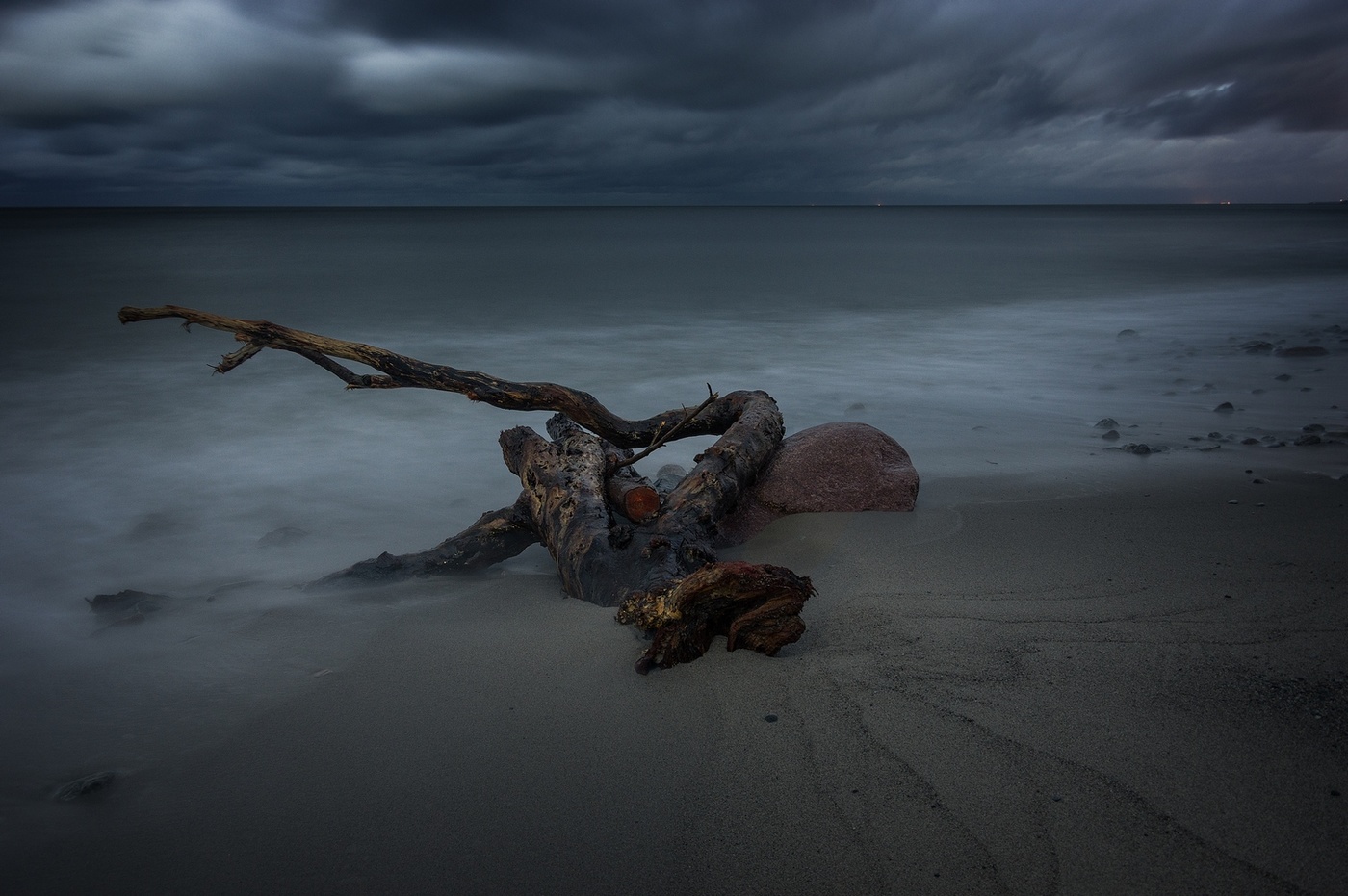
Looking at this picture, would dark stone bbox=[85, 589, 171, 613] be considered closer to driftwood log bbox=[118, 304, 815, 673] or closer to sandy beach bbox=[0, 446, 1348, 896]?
driftwood log bbox=[118, 304, 815, 673]

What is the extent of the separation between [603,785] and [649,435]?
108 inches

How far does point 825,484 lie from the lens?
4.30 meters

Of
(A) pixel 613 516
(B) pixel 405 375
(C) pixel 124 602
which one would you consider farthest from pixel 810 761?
(C) pixel 124 602

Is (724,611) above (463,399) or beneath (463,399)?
above

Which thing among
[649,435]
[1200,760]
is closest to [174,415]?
[649,435]

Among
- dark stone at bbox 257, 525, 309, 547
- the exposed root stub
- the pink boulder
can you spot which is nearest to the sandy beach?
the exposed root stub

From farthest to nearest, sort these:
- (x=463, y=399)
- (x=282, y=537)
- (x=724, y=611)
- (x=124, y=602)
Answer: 1. (x=463, y=399)
2. (x=282, y=537)
3. (x=124, y=602)
4. (x=724, y=611)

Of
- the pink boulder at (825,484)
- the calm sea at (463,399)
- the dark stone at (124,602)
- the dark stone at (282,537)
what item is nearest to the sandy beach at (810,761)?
the calm sea at (463,399)

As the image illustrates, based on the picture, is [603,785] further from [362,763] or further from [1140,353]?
[1140,353]

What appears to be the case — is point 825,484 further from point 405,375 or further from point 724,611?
point 405,375

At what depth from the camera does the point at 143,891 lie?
1.84 metres

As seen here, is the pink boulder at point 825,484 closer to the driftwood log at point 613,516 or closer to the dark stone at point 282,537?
the driftwood log at point 613,516

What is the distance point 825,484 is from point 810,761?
7.58 ft

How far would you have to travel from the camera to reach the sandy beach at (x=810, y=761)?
5.94 feet
